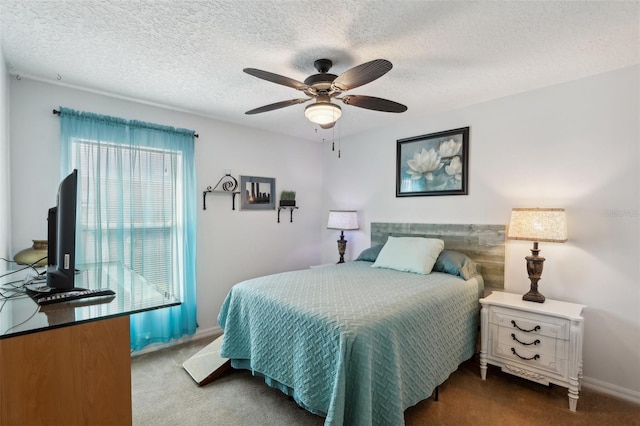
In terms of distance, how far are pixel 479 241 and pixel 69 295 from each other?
3.16 meters

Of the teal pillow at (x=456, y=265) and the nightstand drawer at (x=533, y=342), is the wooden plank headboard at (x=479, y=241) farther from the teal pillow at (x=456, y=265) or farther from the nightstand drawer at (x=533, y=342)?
the nightstand drawer at (x=533, y=342)

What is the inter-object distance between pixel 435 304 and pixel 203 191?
2.64 m

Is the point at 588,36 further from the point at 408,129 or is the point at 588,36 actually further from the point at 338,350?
the point at 338,350

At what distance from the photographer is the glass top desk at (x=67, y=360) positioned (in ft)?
3.43

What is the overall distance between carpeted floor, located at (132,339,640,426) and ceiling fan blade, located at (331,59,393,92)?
2180 millimetres

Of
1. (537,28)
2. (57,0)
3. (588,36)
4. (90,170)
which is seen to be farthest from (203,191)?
(588,36)

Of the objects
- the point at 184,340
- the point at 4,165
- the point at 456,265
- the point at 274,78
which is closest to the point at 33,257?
the point at 4,165

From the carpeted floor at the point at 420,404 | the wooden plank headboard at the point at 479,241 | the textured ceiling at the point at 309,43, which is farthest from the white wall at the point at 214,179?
the wooden plank headboard at the point at 479,241

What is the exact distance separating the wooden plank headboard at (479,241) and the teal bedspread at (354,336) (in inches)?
9.5

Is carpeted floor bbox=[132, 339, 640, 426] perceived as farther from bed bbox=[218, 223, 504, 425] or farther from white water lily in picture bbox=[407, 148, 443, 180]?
white water lily in picture bbox=[407, 148, 443, 180]

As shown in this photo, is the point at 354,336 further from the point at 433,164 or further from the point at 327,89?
the point at 433,164

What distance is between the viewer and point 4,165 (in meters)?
2.17

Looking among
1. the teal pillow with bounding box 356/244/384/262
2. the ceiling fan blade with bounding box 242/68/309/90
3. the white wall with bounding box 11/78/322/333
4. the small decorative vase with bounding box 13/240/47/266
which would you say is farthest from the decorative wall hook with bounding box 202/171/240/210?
the ceiling fan blade with bounding box 242/68/309/90

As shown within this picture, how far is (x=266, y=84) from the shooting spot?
8.38ft
